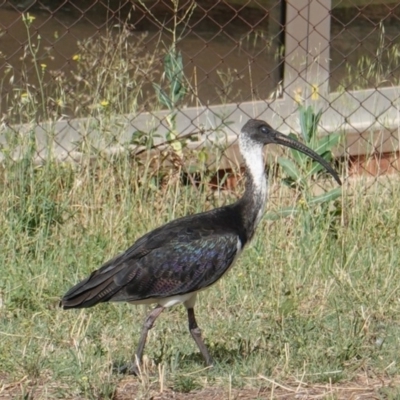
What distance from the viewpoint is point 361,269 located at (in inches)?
271

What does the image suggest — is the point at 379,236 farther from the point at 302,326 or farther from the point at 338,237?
the point at 302,326

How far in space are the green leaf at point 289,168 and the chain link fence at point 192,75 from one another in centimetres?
35

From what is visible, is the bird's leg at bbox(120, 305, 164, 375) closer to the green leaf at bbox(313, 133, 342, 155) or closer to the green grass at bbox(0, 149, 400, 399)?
the green grass at bbox(0, 149, 400, 399)

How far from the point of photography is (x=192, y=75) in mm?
8281

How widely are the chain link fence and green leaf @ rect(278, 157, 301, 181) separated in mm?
352

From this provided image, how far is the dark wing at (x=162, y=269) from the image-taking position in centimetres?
543

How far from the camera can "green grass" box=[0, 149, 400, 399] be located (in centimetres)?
547

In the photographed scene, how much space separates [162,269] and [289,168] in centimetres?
220

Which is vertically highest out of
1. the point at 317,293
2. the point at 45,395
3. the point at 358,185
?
the point at 358,185

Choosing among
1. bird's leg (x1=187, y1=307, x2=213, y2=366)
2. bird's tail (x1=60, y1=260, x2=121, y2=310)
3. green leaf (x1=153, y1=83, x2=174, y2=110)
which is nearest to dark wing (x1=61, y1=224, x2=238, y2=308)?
bird's tail (x1=60, y1=260, x2=121, y2=310)

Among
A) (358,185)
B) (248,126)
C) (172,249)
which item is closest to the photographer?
(172,249)

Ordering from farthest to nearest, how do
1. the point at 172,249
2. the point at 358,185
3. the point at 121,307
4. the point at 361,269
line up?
1. the point at 358,185
2. the point at 361,269
3. the point at 121,307
4. the point at 172,249

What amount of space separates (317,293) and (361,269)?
0.43m

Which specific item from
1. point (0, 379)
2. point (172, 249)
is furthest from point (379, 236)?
point (0, 379)
